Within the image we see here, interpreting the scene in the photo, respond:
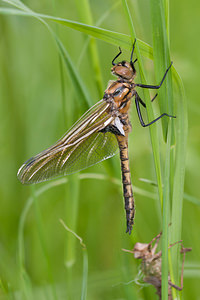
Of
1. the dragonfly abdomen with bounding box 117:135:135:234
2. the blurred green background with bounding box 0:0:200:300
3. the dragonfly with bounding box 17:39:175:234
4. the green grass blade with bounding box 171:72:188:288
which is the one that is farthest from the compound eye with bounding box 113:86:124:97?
the green grass blade with bounding box 171:72:188:288

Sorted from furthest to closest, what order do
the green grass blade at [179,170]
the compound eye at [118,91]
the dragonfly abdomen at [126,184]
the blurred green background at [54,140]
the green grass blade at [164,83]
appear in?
the blurred green background at [54,140] → the compound eye at [118,91] → the dragonfly abdomen at [126,184] → the green grass blade at [179,170] → the green grass blade at [164,83]

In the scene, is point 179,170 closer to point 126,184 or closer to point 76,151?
point 126,184

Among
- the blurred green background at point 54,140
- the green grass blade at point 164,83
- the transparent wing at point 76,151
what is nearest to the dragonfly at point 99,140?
the transparent wing at point 76,151

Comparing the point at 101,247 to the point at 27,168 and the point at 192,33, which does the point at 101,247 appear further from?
the point at 192,33

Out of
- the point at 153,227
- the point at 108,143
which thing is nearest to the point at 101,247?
the point at 153,227

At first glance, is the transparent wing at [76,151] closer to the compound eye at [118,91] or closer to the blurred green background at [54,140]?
the compound eye at [118,91]

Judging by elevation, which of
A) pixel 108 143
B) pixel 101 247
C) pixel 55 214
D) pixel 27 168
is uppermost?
pixel 108 143

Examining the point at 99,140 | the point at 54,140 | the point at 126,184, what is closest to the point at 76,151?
the point at 99,140

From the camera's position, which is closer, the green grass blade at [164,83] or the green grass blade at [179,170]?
the green grass blade at [164,83]
